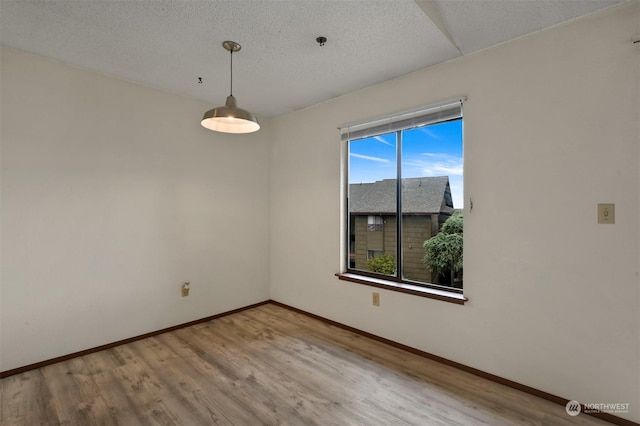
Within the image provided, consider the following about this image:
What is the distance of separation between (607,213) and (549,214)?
29 centimetres

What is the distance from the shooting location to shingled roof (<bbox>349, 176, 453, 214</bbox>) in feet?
8.79

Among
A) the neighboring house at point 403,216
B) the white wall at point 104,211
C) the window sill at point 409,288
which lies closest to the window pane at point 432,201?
the neighboring house at point 403,216

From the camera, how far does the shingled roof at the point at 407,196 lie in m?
2.68

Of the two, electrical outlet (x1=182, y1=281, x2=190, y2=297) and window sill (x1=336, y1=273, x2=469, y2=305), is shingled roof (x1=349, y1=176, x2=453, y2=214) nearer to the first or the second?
window sill (x1=336, y1=273, x2=469, y2=305)

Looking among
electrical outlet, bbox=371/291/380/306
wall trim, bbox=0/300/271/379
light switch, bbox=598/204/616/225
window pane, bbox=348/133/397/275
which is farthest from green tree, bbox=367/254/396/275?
wall trim, bbox=0/300/271/379

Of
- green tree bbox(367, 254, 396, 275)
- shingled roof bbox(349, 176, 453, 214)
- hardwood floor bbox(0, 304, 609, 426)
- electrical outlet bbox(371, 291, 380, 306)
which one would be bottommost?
hardwood floor bbox(0, 304, 609, 426)

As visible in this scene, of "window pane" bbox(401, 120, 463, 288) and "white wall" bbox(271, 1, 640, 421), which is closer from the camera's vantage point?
"white wall" bbox(271, 1, 640, 421)

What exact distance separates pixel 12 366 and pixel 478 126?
4186 millimetres

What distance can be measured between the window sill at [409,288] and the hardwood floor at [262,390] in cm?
56

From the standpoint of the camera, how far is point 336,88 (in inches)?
122

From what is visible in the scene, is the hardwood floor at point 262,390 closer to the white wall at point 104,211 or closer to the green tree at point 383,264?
the white wall at point 104,211

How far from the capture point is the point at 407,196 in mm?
2914

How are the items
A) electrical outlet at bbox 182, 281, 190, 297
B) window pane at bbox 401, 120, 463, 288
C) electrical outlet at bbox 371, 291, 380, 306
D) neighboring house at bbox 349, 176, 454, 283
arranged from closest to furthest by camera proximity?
1. window pane at bbox 401, 120, 463, 288
2. neighboring house at bbox 349, 176, 454, 283
3. electrical outlet at bbox 371, 291, 380, 306
4. electrical outlet at bbox 182, 281, 190, 297

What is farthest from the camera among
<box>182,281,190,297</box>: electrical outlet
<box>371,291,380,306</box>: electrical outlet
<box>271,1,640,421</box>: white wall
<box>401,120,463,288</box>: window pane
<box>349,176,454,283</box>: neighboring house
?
<box>182,281,190,297</box>: electrical outlet
